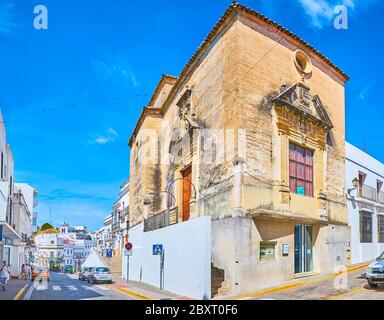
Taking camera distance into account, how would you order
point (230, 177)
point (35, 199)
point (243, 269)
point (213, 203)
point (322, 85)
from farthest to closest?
point (35, 199)
point (322, 85)
point (213, 203)
point (230, 177)
point (243, 269)

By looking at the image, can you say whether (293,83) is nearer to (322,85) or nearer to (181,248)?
(322,85)

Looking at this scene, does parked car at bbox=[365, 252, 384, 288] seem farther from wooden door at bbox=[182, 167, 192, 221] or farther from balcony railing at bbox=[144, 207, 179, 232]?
wooden door at bbox=[182, 167, 192, 221]

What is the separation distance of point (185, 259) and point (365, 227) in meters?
11.7

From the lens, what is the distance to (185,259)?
15945 mm

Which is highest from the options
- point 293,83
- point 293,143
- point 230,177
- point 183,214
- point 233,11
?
point 233,11

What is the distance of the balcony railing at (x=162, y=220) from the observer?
2131 cm

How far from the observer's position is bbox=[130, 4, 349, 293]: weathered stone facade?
51.9 ft

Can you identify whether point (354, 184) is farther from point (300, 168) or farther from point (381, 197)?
point (381, 197)

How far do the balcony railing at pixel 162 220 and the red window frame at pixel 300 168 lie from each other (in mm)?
5697

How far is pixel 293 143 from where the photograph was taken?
18703 mm

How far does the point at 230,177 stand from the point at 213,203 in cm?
181

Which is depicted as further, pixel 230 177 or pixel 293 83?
pixel 293 83

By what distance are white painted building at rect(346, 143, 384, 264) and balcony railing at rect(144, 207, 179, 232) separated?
8890mm
